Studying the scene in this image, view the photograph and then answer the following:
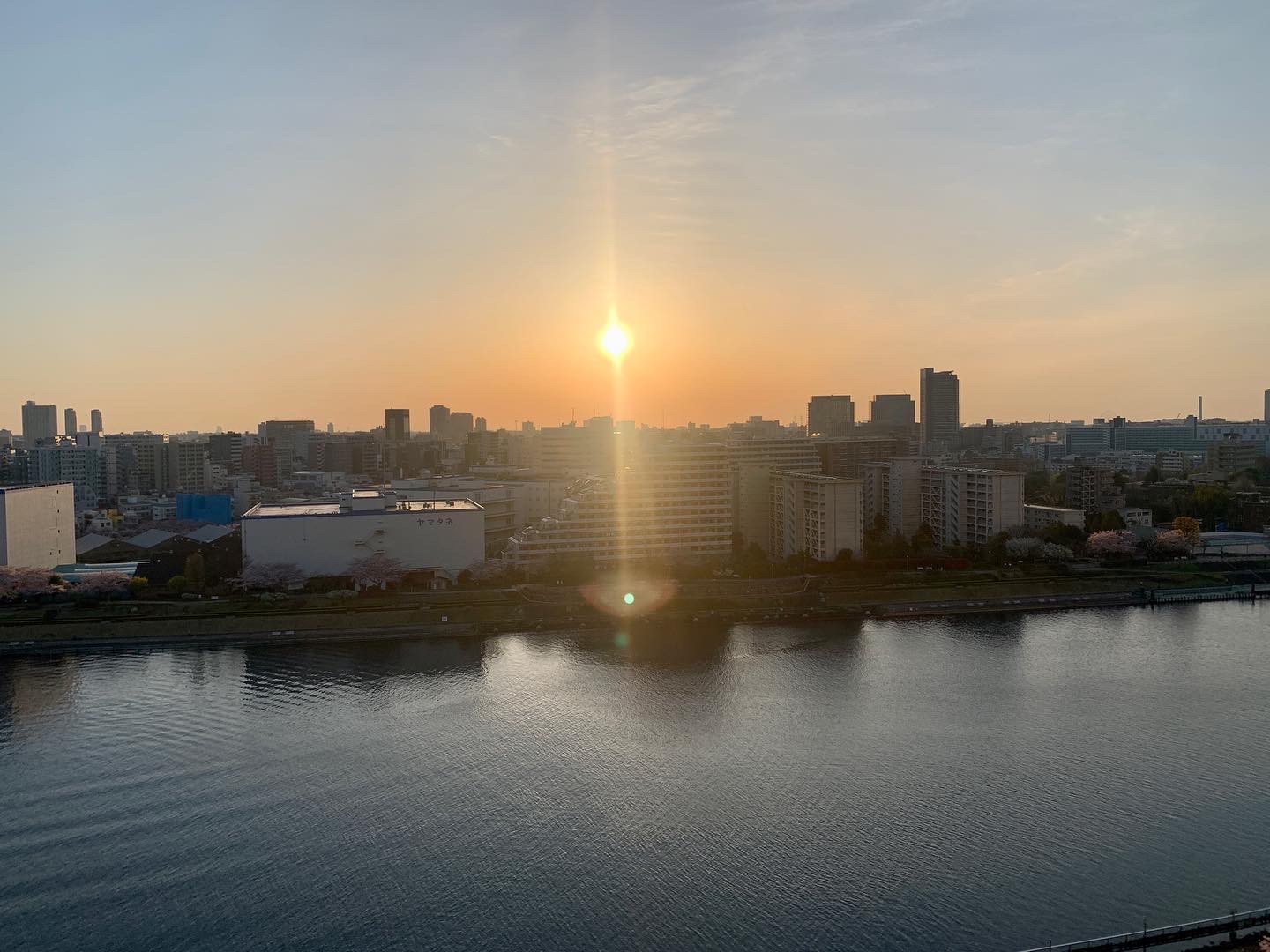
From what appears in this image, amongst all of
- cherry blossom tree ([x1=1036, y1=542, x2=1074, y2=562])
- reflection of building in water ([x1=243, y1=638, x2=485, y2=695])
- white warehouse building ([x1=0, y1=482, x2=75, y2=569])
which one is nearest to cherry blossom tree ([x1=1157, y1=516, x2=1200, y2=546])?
cherry blossom tree ([x1=1036, y1=542, x2=1074, y2=562])

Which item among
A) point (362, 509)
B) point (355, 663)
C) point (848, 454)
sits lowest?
point (355, 663)

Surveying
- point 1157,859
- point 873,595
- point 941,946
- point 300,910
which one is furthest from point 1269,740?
point 300,910

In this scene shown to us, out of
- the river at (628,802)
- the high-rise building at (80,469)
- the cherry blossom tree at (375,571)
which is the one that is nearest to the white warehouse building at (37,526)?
the river at (628,802)

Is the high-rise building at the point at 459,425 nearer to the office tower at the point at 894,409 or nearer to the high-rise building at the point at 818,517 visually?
the office tower at the point at 894,409

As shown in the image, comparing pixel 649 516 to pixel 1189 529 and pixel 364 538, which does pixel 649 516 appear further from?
pixel 1189 529

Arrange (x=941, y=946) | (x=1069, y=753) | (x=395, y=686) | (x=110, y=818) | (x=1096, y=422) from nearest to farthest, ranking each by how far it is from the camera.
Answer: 1. (x=941, y=946)
2. (x=110, y=818)
3. (x=1069, y=753)
4. (x=395, y=686)
5. (x=1096, y=422)

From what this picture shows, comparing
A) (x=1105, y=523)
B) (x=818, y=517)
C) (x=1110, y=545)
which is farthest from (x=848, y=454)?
(x=818, y=517)

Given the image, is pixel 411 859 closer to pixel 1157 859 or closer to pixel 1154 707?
pixel 1157 859
